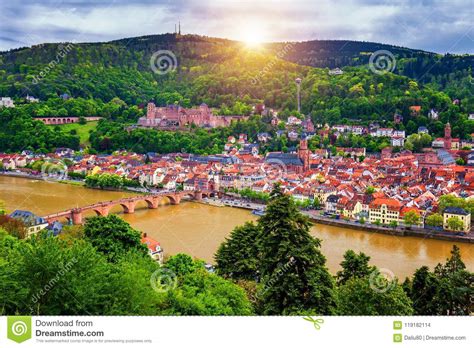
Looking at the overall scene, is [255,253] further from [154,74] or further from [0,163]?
[154,74]

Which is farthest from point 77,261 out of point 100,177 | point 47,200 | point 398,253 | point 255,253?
point 100,177

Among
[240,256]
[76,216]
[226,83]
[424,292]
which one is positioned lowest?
[76,216]

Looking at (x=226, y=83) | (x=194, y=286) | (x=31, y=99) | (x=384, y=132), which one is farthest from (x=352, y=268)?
(x=31, y=99)

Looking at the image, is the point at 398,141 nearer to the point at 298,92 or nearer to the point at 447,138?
the point at 447,138

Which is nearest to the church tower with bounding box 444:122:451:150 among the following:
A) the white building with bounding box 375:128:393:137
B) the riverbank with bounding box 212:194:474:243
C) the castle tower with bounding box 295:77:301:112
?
the white building with bounding box 375:128:393:137

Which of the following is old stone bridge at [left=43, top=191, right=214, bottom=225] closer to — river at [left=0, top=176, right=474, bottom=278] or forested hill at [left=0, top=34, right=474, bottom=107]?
river at [left=0, top=176, right=474, bottom=278]

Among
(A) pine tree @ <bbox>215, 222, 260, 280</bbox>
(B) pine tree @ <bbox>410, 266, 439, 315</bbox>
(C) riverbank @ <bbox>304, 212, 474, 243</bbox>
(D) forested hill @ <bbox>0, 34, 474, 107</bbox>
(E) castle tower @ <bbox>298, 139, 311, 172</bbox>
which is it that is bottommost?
(C) riverbank @ <bbox>304, 212, 474, 243</bbox>
